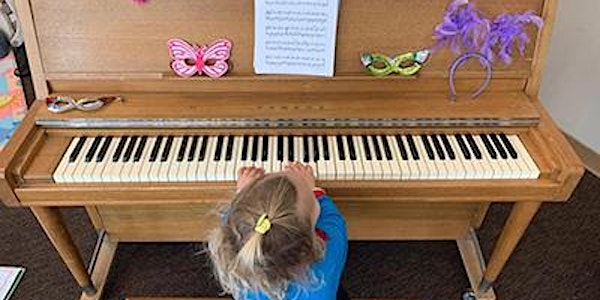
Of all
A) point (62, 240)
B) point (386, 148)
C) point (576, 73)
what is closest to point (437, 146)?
point (386, 148)

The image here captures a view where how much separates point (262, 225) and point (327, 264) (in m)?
0.27

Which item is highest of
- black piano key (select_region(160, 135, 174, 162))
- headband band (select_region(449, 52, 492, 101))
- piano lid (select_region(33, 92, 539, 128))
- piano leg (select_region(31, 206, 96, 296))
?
headband band (select_region(449, 52, 492, 101))

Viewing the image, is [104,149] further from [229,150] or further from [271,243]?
[271,243]

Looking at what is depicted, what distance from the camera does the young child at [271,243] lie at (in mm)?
1036

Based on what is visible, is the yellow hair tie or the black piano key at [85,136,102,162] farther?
the black piano key at [85,136,102,162]

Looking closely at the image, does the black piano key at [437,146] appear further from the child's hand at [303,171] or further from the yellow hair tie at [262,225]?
the yellow hair tie at [262,225]

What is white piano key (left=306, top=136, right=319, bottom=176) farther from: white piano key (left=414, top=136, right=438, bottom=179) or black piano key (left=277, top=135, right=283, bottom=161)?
white piano key (left=414, top=136, right=438, bottom=179)

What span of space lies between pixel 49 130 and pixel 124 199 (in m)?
0.31

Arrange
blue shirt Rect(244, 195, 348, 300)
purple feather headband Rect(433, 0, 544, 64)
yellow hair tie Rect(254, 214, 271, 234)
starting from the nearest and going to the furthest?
yellow hair tie Rect(254, 214, 271, 234)
blue shirt Rect(244, 195, 348, 300)
purple feather headband Rect(433, 0, 544, 64)

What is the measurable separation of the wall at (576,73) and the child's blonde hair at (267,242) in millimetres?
1889

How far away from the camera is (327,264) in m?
1.23

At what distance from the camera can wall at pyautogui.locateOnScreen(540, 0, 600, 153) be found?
2.40m

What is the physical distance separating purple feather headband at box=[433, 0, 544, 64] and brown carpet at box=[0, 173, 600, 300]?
2.82ft

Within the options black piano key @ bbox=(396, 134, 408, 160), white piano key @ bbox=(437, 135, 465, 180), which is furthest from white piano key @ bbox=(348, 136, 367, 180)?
white piano key @ bbox=(437, 135, 465, 180)
